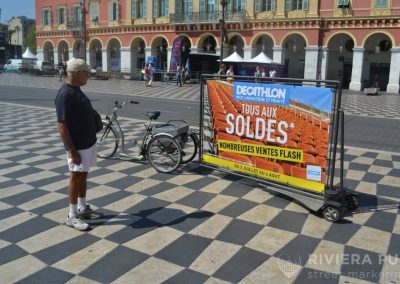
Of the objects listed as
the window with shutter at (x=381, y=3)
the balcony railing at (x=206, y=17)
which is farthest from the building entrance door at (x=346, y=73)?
the balcony railing at (x=206, y=17)

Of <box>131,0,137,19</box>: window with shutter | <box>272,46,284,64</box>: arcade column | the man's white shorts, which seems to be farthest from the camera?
<box>131,0,137,19</box>: window with shutter

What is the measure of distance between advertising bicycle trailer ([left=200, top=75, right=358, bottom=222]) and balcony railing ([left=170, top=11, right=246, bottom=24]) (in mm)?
32381

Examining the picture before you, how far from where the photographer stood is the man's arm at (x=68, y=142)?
4.20 metres

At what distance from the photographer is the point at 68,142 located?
13.9 feet

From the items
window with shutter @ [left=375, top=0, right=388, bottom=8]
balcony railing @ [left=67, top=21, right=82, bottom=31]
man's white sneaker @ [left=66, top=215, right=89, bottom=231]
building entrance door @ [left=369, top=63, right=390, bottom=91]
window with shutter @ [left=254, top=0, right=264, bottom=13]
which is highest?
window with shutter @ [left=254, top=0, right=264, bottom=13]

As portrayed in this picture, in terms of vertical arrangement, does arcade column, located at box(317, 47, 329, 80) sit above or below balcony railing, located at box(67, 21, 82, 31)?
below

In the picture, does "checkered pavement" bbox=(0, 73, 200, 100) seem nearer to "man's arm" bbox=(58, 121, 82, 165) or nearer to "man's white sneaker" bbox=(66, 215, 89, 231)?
"man's white sneaker" bbox=(66, 215, 89, 231)

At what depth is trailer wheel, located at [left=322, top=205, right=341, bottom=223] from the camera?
4832mm

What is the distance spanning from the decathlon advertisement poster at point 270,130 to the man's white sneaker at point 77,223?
7.83 feet

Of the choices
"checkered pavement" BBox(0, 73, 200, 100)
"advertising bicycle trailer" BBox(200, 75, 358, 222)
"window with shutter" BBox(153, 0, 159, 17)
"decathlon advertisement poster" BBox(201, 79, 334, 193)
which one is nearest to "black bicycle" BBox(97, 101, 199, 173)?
"decathlon advertisement poster" BBox(201, 79, 334, 193)

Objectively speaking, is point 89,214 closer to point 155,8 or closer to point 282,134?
point 282,134

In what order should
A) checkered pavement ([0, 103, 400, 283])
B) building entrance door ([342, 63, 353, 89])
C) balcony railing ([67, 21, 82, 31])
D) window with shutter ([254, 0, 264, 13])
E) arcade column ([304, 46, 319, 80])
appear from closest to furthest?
1. checkered pavement ([0, 103, 400, 283])
2. arcade column ([304, 46, 319, 80])
3. window with shutter ([254, 0, 264, 13])
4. building entrance door ([342, 63, 353, 89])
5. balcony railing ([67, 21, 82, 31])

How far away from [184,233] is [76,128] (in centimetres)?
155

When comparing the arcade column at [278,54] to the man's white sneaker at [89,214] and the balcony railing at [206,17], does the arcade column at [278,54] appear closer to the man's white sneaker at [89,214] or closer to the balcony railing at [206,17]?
the balcony railing at [206,17]
